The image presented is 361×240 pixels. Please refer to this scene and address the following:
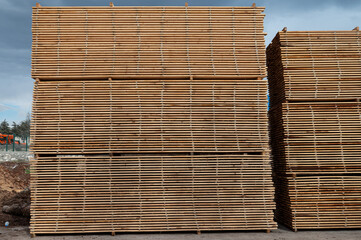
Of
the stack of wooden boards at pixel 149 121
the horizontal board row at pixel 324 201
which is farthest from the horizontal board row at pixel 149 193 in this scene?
the horizontal board row at pixel 324 201

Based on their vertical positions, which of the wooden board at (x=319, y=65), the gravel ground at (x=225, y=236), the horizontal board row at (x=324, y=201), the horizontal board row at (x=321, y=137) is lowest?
the gravel ground at (x=225, y=236)

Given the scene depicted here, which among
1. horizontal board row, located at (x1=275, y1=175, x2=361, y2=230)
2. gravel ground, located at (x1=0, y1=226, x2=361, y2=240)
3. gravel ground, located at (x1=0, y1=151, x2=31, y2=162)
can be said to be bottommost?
gravel ground, located at (x1=0, y1=226, x2=361, y2=240)

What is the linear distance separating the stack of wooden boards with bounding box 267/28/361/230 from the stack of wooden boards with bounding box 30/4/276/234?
0.73m

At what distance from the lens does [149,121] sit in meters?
6.13

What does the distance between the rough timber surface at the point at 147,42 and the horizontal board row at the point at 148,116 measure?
333mm

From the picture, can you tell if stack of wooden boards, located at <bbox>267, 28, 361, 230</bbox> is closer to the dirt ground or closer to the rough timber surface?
the rough timber surface

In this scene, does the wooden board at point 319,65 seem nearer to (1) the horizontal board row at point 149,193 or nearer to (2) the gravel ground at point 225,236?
(1) the horizontal board row at point 149,193

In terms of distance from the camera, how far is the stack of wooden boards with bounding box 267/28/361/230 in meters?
6.29

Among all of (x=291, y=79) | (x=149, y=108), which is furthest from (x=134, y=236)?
(x=291, y=79)

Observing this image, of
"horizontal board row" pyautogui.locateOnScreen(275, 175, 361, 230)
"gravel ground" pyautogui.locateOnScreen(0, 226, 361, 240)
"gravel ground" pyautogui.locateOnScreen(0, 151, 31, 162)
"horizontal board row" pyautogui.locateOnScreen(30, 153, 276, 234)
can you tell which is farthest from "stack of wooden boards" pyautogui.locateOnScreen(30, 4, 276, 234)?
"gravel ground" pyautogui.locateOnScreen(0, 151, 31, 162)

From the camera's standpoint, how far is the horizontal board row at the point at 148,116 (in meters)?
6.07

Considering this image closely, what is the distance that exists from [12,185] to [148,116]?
11.8 m

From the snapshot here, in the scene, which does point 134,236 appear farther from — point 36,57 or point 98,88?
point 36,57

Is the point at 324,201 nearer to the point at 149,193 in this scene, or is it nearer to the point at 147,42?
the point at 149,193
